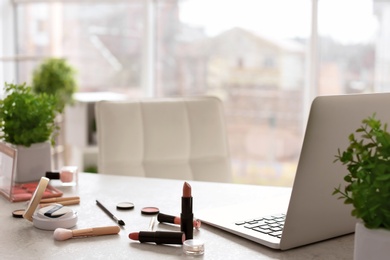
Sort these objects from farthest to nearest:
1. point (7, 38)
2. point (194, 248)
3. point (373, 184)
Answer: point (7, 38) < point (194, 248) < point (373, 184)

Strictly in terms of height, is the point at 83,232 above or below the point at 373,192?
below

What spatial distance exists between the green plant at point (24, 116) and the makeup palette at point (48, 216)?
0.38 m

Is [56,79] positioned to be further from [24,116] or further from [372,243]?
[372,243]

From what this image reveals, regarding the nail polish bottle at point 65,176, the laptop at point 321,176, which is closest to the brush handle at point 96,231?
the laptop at point 321,176

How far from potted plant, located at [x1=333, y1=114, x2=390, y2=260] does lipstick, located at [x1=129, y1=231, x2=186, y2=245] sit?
1.29ft

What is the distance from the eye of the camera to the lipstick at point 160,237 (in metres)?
1.26

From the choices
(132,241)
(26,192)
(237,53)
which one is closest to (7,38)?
(237,53)

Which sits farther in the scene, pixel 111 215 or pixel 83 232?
pixel 111 215

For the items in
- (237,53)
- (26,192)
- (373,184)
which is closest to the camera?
(373,184)

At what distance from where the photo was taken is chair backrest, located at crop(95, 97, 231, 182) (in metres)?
2.15

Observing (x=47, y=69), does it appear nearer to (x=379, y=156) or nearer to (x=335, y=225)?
(x=335, y=225)

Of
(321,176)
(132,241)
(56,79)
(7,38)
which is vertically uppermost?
(7,38)

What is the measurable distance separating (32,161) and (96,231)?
550 millimetres

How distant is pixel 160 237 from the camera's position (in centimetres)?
126
